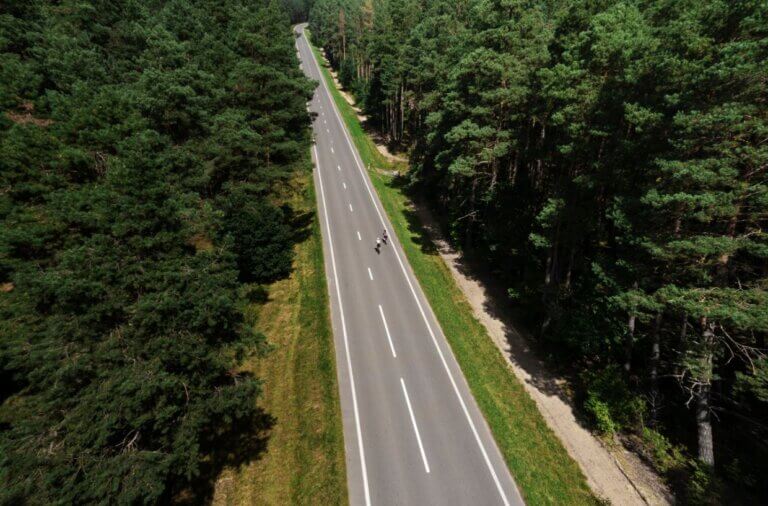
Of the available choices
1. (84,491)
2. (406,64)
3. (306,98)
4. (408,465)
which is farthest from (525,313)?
(406,64)

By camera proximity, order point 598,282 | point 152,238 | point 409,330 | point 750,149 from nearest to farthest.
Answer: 1. point 750,149
2. point 152,238
3. point 598,282
4. point 409,330

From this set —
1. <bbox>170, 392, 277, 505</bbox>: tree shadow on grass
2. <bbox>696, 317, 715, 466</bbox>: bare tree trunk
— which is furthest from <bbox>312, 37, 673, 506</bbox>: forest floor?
<bbox>170, 392, 277, 505</bbox>: tree shadow on grass

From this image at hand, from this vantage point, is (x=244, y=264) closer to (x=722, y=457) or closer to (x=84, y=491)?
(x=84, y=491)

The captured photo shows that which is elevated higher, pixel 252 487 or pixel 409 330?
pixel 409 330

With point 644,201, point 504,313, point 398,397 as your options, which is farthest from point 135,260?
point 504,313

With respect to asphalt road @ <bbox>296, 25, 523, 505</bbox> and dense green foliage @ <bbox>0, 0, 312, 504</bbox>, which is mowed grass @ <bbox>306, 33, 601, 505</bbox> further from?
dense green foliage @ <bbox>0, 0, 312, 504</bbox>

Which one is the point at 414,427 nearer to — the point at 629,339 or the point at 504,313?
the point at 504,313
